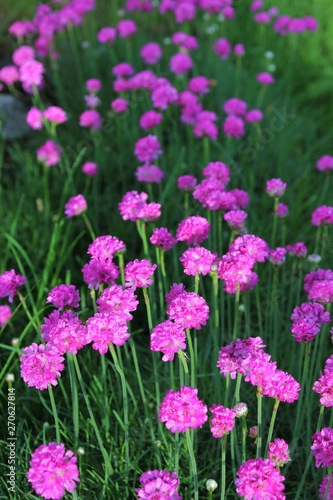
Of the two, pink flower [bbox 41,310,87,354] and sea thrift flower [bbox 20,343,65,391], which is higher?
pink flower [bbox 41,310,87,354]

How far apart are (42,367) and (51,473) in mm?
280

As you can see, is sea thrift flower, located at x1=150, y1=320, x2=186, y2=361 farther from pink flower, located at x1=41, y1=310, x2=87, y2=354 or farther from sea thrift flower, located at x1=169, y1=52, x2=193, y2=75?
sea thrift flower, located at x1=169, y1=52, x2=193, y2=75

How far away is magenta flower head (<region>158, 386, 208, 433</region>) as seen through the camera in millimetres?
1404

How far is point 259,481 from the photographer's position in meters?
1.32

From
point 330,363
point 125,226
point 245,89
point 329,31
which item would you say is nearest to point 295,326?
point 330,363

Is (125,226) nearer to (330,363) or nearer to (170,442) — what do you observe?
(170,442)

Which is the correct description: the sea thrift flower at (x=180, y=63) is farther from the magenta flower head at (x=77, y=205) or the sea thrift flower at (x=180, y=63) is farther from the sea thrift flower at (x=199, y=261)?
the sea thrift flower at (x=199, y=261)

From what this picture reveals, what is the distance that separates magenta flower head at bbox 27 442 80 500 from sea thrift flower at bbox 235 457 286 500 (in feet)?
1.17

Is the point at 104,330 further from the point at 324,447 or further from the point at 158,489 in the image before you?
the point at 324,447

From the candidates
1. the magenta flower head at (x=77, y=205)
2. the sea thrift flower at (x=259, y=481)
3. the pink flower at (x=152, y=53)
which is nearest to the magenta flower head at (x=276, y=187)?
the magenta flower head at (x=77, y=205)

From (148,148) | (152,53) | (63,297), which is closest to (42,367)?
(63,297)

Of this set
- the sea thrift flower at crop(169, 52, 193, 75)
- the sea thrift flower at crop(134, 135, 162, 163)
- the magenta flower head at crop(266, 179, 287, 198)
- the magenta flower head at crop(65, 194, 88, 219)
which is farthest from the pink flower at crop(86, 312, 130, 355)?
the sea thrift flower at crop(169, 52, 193, 75)

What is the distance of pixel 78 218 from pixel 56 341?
1.76 metres

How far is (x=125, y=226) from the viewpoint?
10.2 ft
